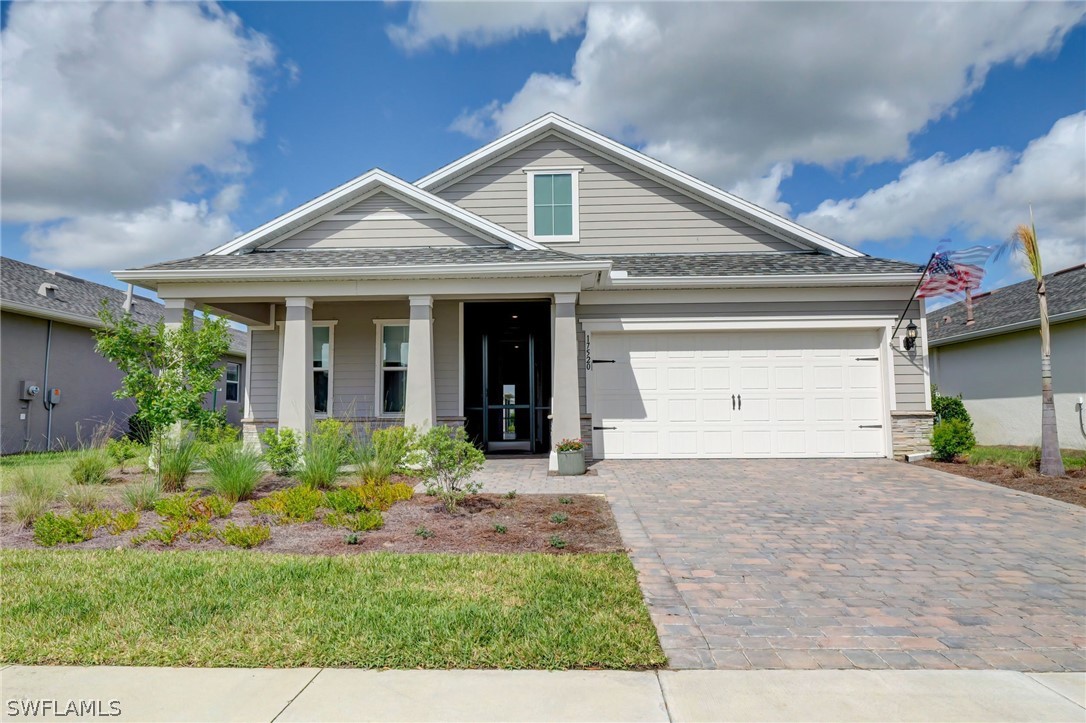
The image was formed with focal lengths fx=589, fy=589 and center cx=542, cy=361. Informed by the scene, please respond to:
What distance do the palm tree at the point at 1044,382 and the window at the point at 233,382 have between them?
2290 centimetres

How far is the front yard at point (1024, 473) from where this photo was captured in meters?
7.84

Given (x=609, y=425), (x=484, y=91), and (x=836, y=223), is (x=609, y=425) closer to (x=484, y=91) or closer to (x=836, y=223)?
(x=484, y=91)

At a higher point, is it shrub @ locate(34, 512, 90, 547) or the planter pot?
the planter pot

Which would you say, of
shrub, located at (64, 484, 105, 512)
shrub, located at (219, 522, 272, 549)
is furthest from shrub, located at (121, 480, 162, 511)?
shrub, located at (219, 522, 272, 549)

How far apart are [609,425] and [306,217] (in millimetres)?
7134

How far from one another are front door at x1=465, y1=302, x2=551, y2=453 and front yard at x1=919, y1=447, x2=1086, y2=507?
24.9ft

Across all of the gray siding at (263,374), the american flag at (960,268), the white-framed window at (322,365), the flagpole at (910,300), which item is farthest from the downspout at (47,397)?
the american flag at (960,268)

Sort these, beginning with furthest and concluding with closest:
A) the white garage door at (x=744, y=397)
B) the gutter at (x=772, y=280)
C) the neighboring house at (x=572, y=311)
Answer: the white garage door at (x=744, y=397), the gutter at (x=772, y=280), the neighboring house at (x=572, y=311)

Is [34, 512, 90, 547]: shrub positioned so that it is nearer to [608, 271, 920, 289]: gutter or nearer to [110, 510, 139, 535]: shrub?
[110, 510, 139, 535]: shrub

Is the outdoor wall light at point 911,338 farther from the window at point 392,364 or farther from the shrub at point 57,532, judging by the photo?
the shrub at point 57,532

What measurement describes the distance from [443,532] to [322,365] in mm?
7691

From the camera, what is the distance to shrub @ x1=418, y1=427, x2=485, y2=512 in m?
6.92

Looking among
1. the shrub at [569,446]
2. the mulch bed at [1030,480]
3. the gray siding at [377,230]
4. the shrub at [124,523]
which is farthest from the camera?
the gray siding at [377,230]

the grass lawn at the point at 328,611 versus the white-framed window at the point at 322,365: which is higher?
the white-framed window at the point at 322,365
